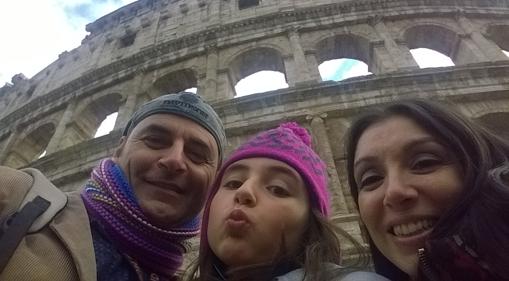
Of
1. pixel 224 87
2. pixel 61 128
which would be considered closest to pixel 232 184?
pixel 224 87

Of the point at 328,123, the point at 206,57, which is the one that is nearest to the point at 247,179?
the point at 328,123

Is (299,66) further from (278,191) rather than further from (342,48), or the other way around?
(278,191)

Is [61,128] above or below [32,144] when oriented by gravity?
below

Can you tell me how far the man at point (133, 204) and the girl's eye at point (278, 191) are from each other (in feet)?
1.89

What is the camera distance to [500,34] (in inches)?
518

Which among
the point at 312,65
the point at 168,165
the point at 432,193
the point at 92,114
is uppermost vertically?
the point at 92,114

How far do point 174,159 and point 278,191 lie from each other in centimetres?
76

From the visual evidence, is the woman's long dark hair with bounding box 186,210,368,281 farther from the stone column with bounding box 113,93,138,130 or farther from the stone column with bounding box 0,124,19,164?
the stone column with bounding box 0,124,19,164

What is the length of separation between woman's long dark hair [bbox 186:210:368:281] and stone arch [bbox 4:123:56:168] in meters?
14.4

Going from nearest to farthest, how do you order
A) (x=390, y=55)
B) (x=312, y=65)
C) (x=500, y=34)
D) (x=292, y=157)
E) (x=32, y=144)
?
(x=292, y=157)
(x=390, y=55)
(x=312, y=65)
(x=500, y=34)
(x=32, y=144)

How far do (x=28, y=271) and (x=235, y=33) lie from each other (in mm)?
12923

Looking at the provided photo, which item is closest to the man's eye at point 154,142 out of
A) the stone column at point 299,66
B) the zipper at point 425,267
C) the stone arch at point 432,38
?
the zipper at point 425,267

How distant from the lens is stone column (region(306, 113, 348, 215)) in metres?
6.68

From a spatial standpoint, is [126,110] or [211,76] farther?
[126,110]
